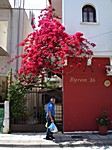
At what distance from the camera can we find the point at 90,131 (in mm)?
8586

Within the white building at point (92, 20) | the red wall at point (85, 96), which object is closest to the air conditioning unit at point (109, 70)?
the red wall at point (85, 96)

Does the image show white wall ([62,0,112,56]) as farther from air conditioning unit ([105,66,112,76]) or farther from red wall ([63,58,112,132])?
red wall ([63,58,112,132])

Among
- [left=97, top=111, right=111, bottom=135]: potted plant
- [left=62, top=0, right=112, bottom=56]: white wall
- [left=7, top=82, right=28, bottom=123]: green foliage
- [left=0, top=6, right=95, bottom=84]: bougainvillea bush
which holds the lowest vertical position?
[left=97, top=111, right=111, bottom=135]: potted plant

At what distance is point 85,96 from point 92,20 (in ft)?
13.7

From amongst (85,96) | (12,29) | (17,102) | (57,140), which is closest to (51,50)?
(85,96)

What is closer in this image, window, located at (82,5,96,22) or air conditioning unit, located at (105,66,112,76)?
air conditioning unit, located at (105,66,112,76)

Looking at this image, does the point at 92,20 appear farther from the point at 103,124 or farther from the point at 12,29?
the point at 12,29

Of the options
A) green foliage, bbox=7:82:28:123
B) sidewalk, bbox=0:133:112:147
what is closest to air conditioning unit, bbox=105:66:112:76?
sidewalk, bbox=0:133:112:147

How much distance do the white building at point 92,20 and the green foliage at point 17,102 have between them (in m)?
3.97

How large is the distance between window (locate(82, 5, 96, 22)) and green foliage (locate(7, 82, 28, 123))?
16.5 feet

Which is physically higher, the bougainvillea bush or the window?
the window

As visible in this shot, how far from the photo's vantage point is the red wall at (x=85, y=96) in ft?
28.2

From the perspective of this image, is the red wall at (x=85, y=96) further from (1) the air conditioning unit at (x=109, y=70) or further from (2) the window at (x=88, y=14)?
(2) the window at (x=88, y=14)

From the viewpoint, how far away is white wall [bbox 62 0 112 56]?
29.6ft
